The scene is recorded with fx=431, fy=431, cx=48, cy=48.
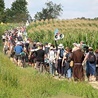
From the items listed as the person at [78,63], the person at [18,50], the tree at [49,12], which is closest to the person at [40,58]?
the person at [78,63]

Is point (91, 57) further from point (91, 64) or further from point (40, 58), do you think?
point (40, 58)

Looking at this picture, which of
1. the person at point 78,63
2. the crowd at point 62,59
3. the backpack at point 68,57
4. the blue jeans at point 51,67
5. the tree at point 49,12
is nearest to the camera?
the person at point 78,63

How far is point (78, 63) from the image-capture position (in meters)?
19.2

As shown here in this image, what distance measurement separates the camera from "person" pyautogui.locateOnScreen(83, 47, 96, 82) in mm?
20041

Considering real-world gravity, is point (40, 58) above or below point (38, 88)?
above

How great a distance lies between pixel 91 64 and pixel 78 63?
4.43ft

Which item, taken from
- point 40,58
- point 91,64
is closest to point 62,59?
point 40,58

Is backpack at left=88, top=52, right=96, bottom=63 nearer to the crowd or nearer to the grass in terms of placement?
the crowd

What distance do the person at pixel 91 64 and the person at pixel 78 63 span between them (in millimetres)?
566

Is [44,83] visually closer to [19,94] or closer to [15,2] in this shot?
[19,94]

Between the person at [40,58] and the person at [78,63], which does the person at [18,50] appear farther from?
the person at [78,63]

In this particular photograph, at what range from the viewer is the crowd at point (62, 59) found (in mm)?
19344

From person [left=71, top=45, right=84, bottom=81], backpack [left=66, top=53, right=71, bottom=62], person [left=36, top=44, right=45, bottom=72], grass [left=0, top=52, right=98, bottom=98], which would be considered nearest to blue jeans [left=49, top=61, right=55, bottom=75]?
person [left=36, top=44, right=45, bottom=72]

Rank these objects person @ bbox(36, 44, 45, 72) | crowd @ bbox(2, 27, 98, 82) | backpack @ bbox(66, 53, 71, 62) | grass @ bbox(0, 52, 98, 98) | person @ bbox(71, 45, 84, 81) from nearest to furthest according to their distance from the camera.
Answer: grass @ bbox(0, 52, 98, 98) → person @ bbox(71, 45, 84, 81) → crowd @ bbox(2, 27, 98, 82) → backpack @ bbox(66, 53, 71, 62) → person @ bbox(36, 44, 45, 72)
